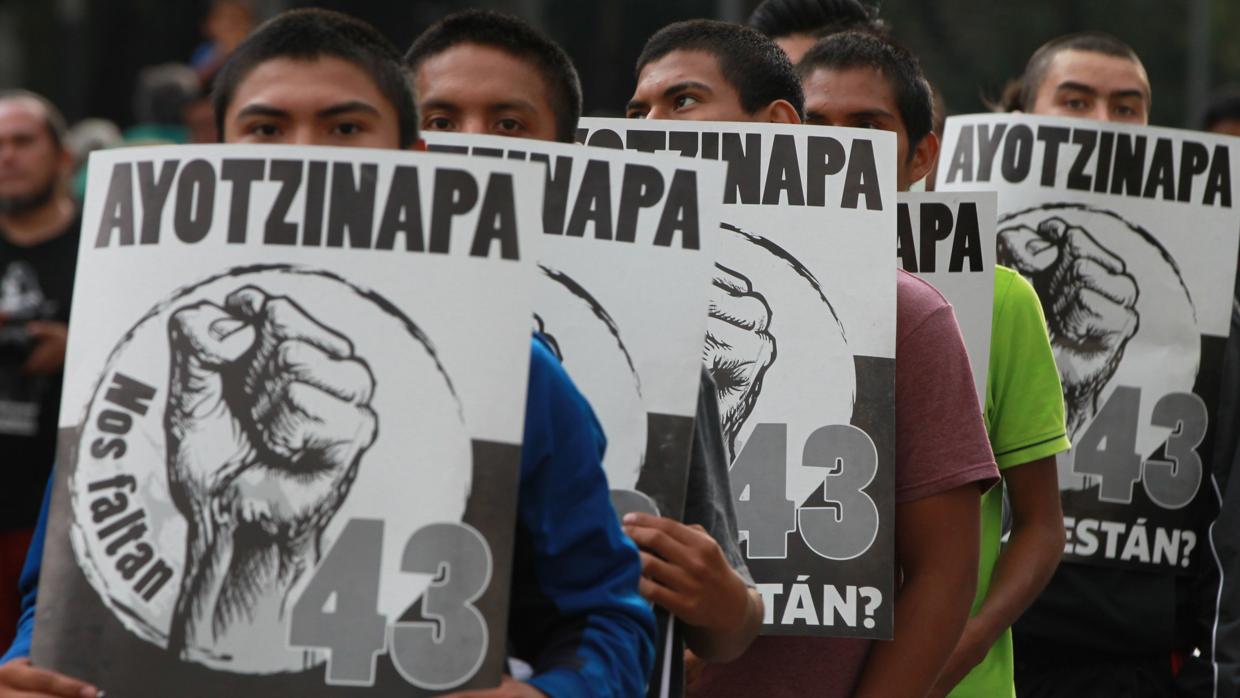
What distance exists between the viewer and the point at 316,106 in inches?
99.6

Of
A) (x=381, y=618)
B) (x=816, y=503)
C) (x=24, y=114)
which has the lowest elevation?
(x=381, y=618)

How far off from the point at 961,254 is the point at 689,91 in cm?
57

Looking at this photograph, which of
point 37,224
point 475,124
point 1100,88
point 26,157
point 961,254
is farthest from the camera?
point 26,157

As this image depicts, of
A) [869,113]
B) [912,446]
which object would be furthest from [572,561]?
[869,113]

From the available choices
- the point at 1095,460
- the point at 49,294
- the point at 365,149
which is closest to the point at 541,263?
the point at 365,149

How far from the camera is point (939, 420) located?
323 cm

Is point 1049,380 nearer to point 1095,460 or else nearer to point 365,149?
point 1095,460

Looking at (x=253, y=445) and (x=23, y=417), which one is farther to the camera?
(x=23, y=417)

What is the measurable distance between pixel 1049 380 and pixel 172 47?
11163mm

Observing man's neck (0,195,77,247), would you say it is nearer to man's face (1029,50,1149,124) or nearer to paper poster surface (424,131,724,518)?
man's face (1029,50,1149,124)

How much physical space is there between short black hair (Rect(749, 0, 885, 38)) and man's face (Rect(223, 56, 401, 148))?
231 cm

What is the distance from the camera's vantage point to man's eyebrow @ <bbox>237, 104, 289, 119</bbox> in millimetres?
2539

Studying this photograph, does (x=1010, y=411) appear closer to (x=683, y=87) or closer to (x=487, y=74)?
(x=683, y=87)

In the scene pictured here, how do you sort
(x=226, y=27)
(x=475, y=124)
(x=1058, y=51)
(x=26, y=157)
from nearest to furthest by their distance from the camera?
1. (x=475, y=124)
2. (x=1058, y=51)
3. (x=26, y=157)
4. (x=226, y=27)
